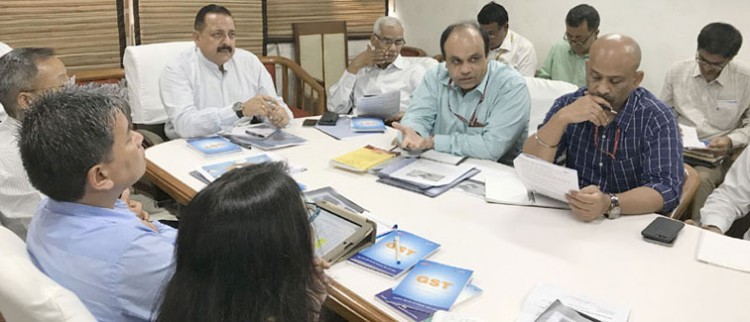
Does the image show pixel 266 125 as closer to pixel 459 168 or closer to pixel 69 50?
pixel 459 168

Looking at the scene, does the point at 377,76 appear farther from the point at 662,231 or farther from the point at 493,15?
the point at 662,231

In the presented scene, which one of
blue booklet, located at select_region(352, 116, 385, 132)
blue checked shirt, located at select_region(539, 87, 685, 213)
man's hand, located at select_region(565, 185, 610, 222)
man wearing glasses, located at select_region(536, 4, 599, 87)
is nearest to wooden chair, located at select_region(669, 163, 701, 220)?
blue checked shirt, located at select_region(539, 87, 685, 213)

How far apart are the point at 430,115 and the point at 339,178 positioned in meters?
0.75

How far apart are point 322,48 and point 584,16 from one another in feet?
7.04

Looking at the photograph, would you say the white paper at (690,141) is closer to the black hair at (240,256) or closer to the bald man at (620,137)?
the bald man at (620,137)

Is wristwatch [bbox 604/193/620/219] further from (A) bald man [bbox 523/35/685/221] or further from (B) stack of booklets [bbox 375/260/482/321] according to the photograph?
(B) stack of booklets [bbox 375/260/482/321]

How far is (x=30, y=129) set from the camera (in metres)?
1.14

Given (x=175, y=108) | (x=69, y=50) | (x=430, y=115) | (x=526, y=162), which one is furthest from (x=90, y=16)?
(x=526, y=162)

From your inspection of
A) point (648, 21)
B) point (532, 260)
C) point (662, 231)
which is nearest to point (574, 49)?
point (648, 21)

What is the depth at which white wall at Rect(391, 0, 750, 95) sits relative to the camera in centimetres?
351

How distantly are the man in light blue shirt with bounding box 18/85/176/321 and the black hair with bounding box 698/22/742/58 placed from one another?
3.11 meters

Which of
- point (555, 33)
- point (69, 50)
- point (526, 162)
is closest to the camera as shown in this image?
point (526, 162)

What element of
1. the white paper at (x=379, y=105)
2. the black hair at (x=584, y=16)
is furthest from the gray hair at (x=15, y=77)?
the black hair at (x=584, y=16)

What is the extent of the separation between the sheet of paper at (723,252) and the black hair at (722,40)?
195 cm
